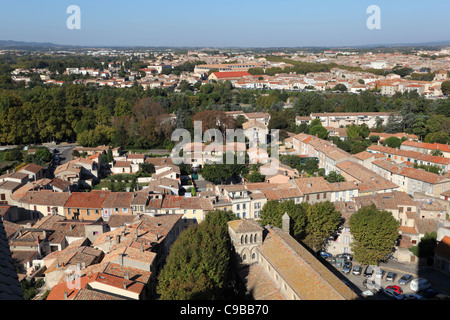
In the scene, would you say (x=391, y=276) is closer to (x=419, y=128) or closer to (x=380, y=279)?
(x=380, y=279)

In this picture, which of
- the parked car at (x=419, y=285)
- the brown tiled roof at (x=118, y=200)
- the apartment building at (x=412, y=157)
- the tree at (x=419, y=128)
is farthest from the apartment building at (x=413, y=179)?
the brown tiled roof at (x=118, y=200)

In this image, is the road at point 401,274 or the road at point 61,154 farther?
the road at point 61,154

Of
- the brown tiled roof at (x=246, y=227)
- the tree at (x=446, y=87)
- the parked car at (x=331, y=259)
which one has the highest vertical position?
the tree at (x=446, y=87)

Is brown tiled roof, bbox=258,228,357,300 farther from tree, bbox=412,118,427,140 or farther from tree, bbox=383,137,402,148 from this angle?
tree, bbox=412,118,427,140

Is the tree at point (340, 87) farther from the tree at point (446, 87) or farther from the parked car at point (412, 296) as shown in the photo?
the parked car at point (412, 296)

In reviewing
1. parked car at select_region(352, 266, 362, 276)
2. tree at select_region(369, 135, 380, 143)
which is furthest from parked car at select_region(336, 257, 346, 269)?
tree at select_region(369, 135, 380, 143)

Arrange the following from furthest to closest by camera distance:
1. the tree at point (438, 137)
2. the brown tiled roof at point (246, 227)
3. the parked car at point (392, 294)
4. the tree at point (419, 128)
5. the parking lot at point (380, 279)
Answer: the tree at point (419, 128) → the tree at point (438, 137) → the parking lot at point (380, 279) → the parked car at point (392, 294) → the brown tiled roof at point (246, 227)

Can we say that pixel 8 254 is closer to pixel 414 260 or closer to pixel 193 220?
pixel 193 220
